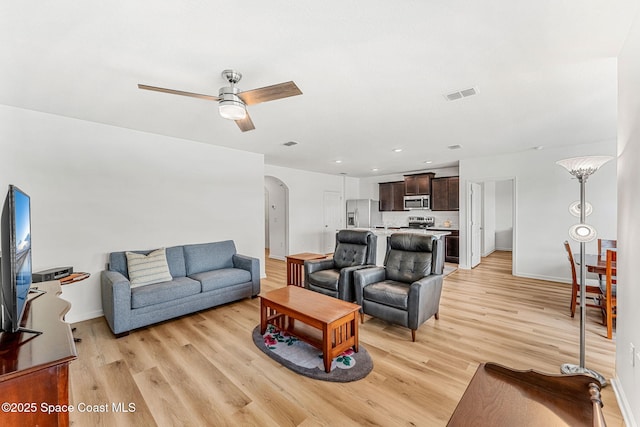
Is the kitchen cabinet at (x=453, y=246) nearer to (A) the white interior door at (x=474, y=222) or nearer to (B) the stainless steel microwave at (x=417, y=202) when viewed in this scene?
(A) the white interior door at (x=474, y=222)

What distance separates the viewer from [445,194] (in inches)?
280

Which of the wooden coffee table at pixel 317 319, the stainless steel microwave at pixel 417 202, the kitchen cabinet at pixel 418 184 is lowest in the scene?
the wooden coffee table at pixel 317 319

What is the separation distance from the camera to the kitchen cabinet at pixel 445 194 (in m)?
6.95

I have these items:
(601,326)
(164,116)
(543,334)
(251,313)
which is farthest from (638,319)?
(164,116)

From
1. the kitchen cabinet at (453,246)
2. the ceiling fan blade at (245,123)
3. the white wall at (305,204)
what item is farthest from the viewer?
the white wall at (305,204)

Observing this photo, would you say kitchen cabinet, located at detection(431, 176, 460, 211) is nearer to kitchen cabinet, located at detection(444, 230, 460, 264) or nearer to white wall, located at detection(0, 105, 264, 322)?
kitchen cabinet, located at detection(444, 230, 460, 264)

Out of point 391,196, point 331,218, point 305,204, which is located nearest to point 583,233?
point 305,204

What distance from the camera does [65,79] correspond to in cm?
234

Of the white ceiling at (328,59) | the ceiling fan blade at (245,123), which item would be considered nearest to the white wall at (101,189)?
the white ceiling at (328,59)

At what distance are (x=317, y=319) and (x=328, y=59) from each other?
83.3 inches

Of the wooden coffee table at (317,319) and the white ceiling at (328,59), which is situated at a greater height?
the white ceiling at (328,59)

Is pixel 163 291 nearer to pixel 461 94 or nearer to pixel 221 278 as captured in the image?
pixel 221 278

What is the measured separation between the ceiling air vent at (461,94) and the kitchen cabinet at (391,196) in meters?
5.54

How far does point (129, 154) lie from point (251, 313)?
2.75 metres
